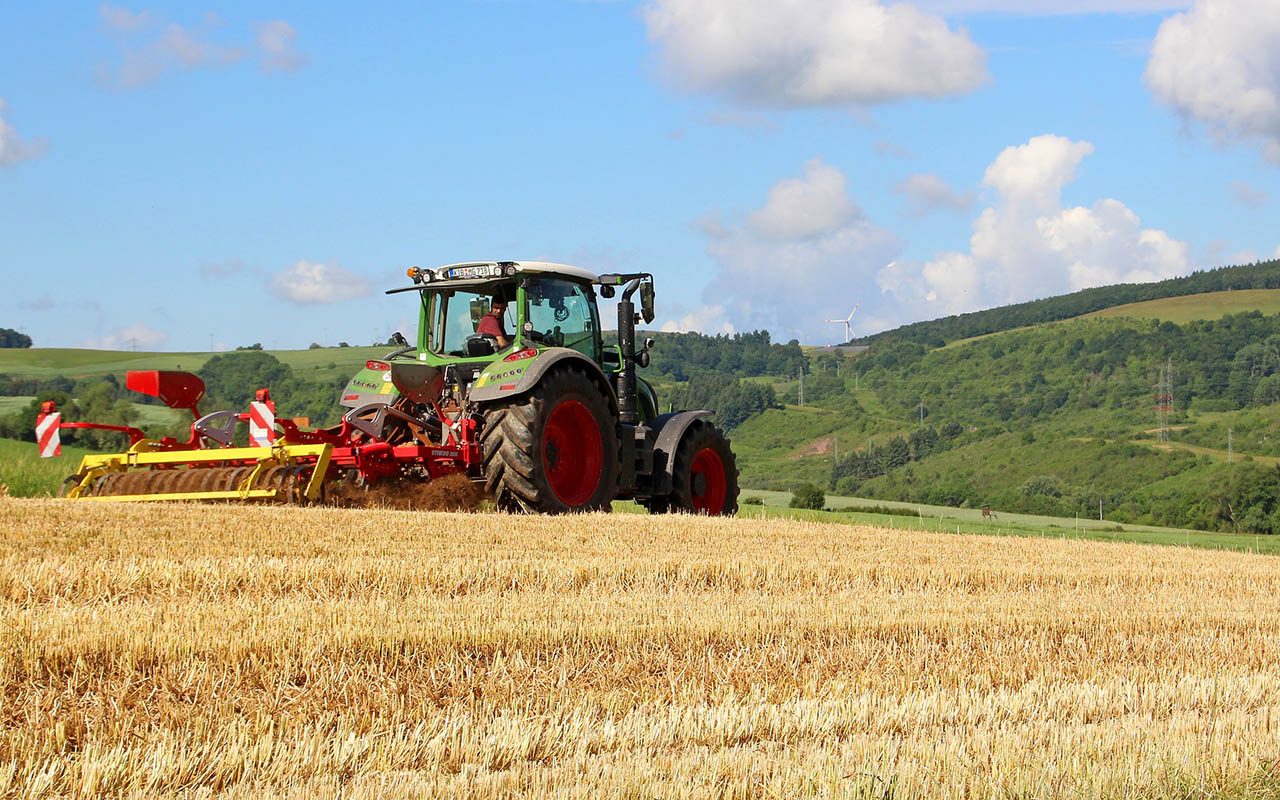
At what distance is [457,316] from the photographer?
12.9 metres

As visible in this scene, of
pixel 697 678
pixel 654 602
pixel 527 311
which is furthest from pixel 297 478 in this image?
pixel 697 678

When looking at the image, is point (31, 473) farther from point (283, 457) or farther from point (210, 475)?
point (283, 457)

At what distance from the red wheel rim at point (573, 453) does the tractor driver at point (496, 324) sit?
1.15 m

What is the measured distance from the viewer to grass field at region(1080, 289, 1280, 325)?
113000mm

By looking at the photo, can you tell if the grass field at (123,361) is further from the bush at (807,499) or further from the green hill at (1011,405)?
the bush at (807,499)

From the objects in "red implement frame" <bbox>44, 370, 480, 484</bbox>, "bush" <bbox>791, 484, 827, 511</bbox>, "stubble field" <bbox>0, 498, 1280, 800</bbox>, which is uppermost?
"red implement frame" <bbox>44, 370, 480, 484</bbox>

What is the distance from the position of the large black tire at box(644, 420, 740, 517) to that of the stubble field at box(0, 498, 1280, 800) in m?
4.47

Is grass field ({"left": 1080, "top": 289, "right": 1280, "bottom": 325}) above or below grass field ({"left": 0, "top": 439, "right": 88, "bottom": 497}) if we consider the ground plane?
above

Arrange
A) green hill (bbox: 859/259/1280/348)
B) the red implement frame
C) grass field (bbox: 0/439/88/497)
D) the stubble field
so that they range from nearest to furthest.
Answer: the stubble field → the red implement frame → grass field (bbox: 0/439/88/497) → green hill (bbox: 859/259/1280/348)

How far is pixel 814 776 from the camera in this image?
3.64m

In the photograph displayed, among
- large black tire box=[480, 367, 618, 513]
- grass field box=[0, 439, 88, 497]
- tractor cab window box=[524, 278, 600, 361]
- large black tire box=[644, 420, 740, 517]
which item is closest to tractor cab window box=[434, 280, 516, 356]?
tractor cab window box=[524, 278, 600, 361]

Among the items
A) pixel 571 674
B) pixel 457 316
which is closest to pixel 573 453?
pixel 457 316

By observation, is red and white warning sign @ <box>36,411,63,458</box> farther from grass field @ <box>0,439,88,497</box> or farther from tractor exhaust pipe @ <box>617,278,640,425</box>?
tractor exhaust pipe @ <box>617,278,640,425</box>

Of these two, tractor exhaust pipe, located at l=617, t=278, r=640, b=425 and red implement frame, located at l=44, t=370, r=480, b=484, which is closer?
red implement frame, located at l=44, t=370, r=480, b=484
